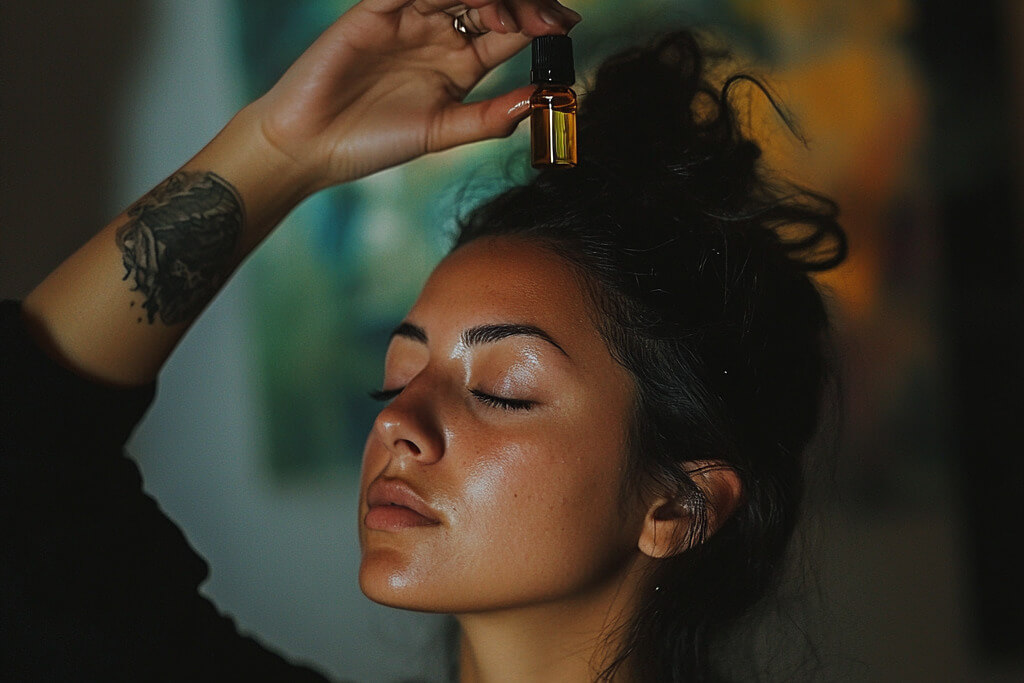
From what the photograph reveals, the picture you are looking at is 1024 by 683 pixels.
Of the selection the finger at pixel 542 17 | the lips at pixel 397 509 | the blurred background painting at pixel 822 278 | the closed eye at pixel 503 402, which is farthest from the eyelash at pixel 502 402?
the blurred background painting at pixel 822 278

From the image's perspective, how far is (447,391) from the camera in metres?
1.01

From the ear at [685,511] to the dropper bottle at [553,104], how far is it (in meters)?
0.37

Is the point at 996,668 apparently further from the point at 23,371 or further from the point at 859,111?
the point at 23,371

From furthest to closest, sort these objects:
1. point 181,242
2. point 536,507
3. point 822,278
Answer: point 822,278
point 181,242
point 536,507

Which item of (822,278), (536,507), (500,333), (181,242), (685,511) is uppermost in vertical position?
(181,242)

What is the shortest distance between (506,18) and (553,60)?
0.07 metres

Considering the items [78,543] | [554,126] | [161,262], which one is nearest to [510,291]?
[554,126]

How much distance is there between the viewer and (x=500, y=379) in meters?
1.00

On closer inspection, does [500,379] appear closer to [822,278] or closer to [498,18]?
[498,18]

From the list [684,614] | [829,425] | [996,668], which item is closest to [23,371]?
[684,614]

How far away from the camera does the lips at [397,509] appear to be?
983 millimetres

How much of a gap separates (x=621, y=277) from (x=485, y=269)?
0.49ft

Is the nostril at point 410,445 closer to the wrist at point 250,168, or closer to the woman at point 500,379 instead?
the woman at point 500,379

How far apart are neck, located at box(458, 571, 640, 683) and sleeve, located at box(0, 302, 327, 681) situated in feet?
1.04
